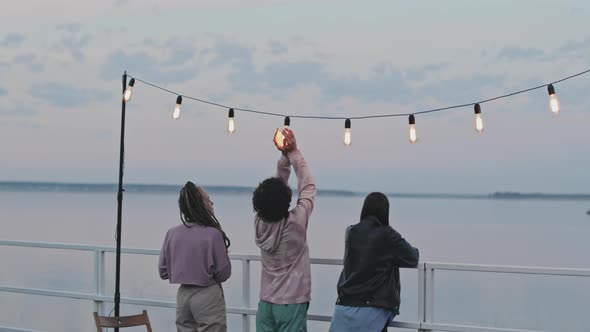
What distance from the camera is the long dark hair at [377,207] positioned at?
14.7 feet

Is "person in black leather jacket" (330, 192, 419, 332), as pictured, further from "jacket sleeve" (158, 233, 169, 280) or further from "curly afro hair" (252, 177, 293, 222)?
"jacket sleeve" (158, 233, 169, 280)

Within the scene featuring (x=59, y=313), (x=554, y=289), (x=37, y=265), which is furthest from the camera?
(x=37, y=265)

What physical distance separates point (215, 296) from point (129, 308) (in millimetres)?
16113

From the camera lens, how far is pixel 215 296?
15.8ft

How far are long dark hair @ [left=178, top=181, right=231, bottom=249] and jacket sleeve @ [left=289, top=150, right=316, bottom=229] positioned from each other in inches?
20.9

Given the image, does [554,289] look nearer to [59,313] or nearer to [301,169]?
[59,313]

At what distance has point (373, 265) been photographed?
175 inches

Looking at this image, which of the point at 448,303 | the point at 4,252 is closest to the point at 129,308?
the point at 448,303

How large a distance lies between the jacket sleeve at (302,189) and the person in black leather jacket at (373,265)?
27 centimetres

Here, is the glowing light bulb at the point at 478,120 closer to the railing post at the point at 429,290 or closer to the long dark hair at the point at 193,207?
the railing post at the point at 429,290

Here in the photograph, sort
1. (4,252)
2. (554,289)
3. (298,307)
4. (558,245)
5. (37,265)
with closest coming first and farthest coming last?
(298,307)
(554,289)
(37,265)
(4,252)
(558,245)

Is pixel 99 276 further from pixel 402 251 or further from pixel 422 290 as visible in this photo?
pixel 402 251

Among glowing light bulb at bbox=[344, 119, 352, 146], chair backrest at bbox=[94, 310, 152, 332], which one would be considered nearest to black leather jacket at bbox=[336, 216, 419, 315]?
glowing light bulb at bbox=[344, 119, 352, 146]

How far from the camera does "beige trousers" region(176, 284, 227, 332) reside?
4777 mm
